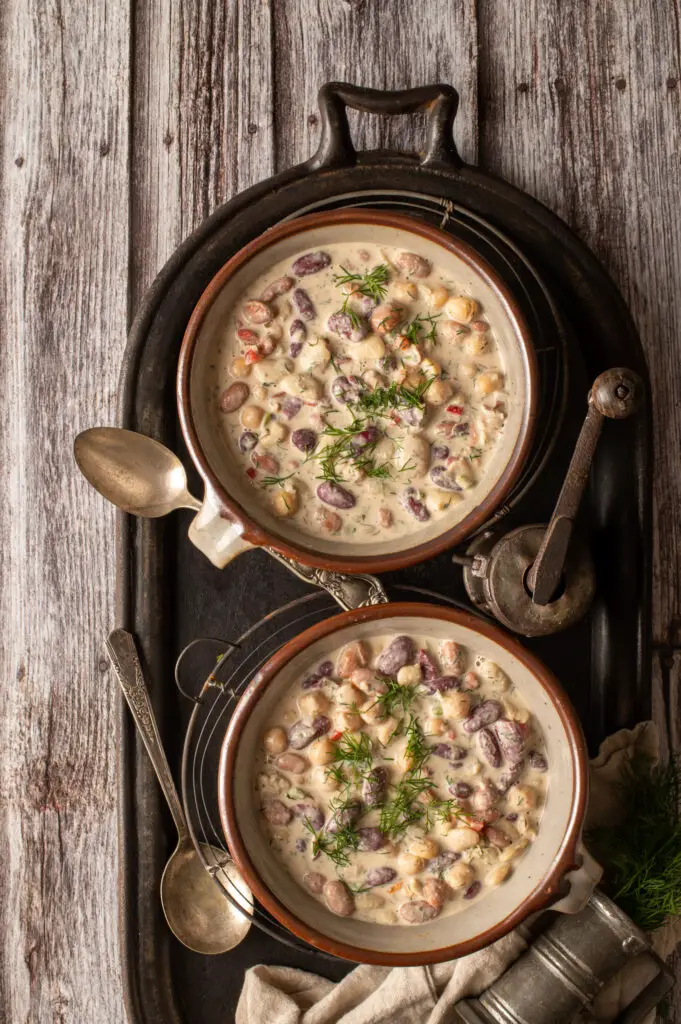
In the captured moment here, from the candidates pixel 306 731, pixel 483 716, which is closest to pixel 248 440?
pixel 306 731

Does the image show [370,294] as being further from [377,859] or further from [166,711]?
[377,859]

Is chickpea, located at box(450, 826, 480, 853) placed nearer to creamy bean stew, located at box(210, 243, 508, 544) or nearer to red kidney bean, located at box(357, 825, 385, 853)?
red kidney bean, located at box(357, 825, 385, 853)

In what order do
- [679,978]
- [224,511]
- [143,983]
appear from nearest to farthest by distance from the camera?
[224,511]
[143,983]
[679,978]

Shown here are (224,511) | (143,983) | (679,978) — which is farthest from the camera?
(679,978)

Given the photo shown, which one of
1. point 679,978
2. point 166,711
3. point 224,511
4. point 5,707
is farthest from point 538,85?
point 679,978

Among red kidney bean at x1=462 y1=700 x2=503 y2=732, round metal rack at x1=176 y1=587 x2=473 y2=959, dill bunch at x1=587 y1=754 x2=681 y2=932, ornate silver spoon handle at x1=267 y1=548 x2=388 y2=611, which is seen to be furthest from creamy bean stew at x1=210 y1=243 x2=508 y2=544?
dill bunch at x1=587 y1=754 x2=681 y2=932

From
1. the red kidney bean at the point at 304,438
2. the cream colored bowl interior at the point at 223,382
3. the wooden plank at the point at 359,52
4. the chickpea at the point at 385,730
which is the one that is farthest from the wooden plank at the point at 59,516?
the chickpea at the point at 385,730
